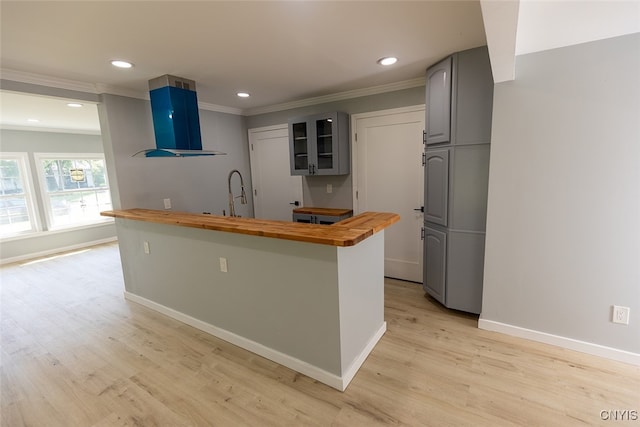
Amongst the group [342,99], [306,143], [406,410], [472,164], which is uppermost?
[342,99]

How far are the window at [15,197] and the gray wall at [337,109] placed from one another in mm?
4522

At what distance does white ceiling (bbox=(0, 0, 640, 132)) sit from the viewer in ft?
5.23

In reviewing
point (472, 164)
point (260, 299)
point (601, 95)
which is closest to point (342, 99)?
point (472, 164)

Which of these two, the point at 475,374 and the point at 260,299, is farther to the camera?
the point at 260,299

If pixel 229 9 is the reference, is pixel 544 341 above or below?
below

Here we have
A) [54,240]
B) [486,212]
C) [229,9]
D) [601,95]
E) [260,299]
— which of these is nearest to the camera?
[229,9]

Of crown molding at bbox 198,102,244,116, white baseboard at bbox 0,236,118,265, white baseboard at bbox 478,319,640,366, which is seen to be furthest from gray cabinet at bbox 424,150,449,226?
white baseboard at bbox 0,236,118,265

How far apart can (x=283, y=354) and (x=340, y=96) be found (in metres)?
2.99

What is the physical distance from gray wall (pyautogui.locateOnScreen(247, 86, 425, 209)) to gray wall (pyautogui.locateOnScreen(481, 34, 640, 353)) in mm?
1205

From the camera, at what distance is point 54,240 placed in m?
5.55

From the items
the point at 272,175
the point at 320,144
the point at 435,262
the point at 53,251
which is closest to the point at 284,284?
the point at 435,262

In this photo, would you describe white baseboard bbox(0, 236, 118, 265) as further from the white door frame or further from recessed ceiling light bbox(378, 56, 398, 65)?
recessed ceiling light bbox(378, 56, 398, 65)

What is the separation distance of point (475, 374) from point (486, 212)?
1.25 meters

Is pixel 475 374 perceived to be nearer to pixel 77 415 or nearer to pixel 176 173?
pixel 77 415
